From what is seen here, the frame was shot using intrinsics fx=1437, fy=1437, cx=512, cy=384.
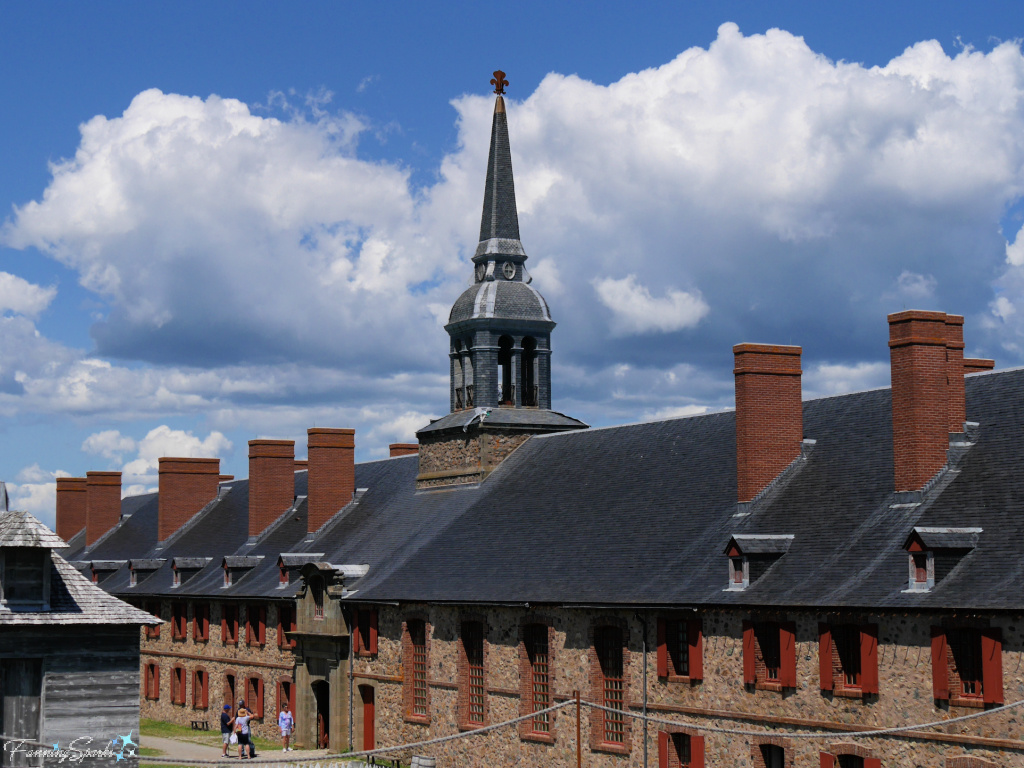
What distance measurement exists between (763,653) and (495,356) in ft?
66.9

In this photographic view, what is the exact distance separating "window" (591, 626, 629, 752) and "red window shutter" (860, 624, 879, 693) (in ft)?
24.5

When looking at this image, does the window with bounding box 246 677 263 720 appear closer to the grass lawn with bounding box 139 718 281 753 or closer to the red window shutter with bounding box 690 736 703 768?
the grass lawn with bounding box 139 718 281 753

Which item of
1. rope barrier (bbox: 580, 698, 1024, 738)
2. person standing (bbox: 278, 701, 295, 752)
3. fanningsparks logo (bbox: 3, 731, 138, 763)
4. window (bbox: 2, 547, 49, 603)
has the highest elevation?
window (bbox: 2, 547, 49, 603)

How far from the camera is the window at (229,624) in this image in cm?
5197

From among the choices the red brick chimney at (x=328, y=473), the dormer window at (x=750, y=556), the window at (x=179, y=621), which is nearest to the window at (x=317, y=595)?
the red brick chimney at (x=328, y=473)

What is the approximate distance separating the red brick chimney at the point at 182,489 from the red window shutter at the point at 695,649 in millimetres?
36814

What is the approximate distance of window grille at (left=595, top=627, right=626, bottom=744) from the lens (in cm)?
3288

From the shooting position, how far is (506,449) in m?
46.6

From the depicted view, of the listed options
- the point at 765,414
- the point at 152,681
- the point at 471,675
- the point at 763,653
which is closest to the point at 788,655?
the point at 763,653

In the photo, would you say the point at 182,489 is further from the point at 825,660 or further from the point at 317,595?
the point at 825,660

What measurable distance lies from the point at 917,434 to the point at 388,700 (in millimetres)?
18806

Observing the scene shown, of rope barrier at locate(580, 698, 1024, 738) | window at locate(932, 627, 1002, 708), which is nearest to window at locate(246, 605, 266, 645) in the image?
rope barrier at locate(580, 698, 1024, 738)

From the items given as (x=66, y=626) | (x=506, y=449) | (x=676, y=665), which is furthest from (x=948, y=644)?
(x=506, y=449)

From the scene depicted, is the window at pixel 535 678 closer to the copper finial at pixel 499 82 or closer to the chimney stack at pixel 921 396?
the chimney stack at pixel 921 396
